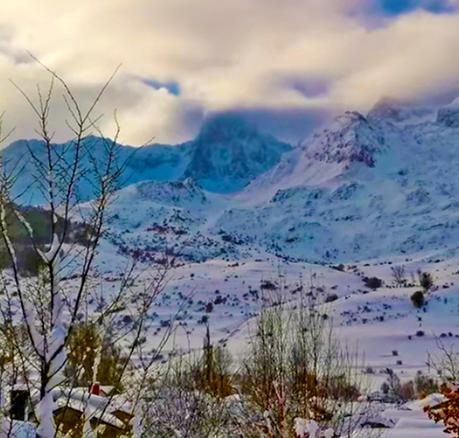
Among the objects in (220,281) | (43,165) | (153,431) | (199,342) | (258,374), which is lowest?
(153,431)

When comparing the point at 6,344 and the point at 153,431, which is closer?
the point at 6,344

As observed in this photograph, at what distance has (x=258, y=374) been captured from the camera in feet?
51.7

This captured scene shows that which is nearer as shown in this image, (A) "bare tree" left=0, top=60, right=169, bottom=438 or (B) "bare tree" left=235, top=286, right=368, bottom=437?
(A) "bare tree" left=0, top=60, right=169, bottom=438

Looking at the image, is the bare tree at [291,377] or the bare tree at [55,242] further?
the bare tree at [291,377]

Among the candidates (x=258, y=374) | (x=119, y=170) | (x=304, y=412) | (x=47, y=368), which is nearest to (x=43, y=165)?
(x=119, y=170)

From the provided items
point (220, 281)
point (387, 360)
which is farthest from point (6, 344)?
point (220, 281)

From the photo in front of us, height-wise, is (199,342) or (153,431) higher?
(199,342)

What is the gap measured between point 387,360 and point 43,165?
323 ft

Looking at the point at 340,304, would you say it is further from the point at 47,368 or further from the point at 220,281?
the point at 47,368

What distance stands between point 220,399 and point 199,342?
87.1 meters

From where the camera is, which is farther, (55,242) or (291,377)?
(291,377)

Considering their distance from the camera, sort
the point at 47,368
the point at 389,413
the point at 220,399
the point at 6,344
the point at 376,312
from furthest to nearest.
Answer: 1. the point at 376,312
2. the point at 389,413
3. the point at 220,399
4. the point at 6,344
5. the point at 47,368

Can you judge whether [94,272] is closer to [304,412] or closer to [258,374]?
[304,412]

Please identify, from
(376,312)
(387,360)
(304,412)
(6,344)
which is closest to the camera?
A: (6,344)
